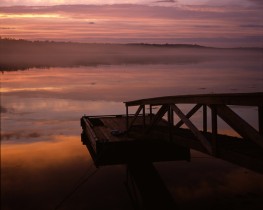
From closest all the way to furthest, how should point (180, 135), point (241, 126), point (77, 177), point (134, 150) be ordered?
1. point (241, 126)
2. point (180, 135)
3. point (77, 177)
4. point (134, 150)

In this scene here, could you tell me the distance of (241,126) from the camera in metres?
6.05

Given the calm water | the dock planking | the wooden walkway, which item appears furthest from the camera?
the dock planking

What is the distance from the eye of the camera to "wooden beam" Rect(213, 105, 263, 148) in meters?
5.91

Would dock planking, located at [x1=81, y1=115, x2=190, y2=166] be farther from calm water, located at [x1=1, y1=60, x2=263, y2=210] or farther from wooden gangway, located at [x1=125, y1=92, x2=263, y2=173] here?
wooden gangway, located at [x1=125, y1=92, x2=263, y2=173]

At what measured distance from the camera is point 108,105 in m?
25.8

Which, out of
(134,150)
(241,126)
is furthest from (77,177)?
(241,126)

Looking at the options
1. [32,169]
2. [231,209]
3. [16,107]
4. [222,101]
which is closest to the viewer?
[222,101]

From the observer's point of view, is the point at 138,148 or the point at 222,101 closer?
the point at 222,101

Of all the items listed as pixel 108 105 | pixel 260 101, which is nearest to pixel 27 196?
pixel 260 101

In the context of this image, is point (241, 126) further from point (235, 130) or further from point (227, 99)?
point (227, 99)

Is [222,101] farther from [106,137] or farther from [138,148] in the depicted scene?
[106,137]

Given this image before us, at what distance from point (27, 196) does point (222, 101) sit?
633 cm

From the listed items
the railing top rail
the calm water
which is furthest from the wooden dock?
the calm water

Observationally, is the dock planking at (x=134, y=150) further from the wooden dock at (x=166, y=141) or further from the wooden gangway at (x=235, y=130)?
the wooden gangway at (x=235, y=130)
